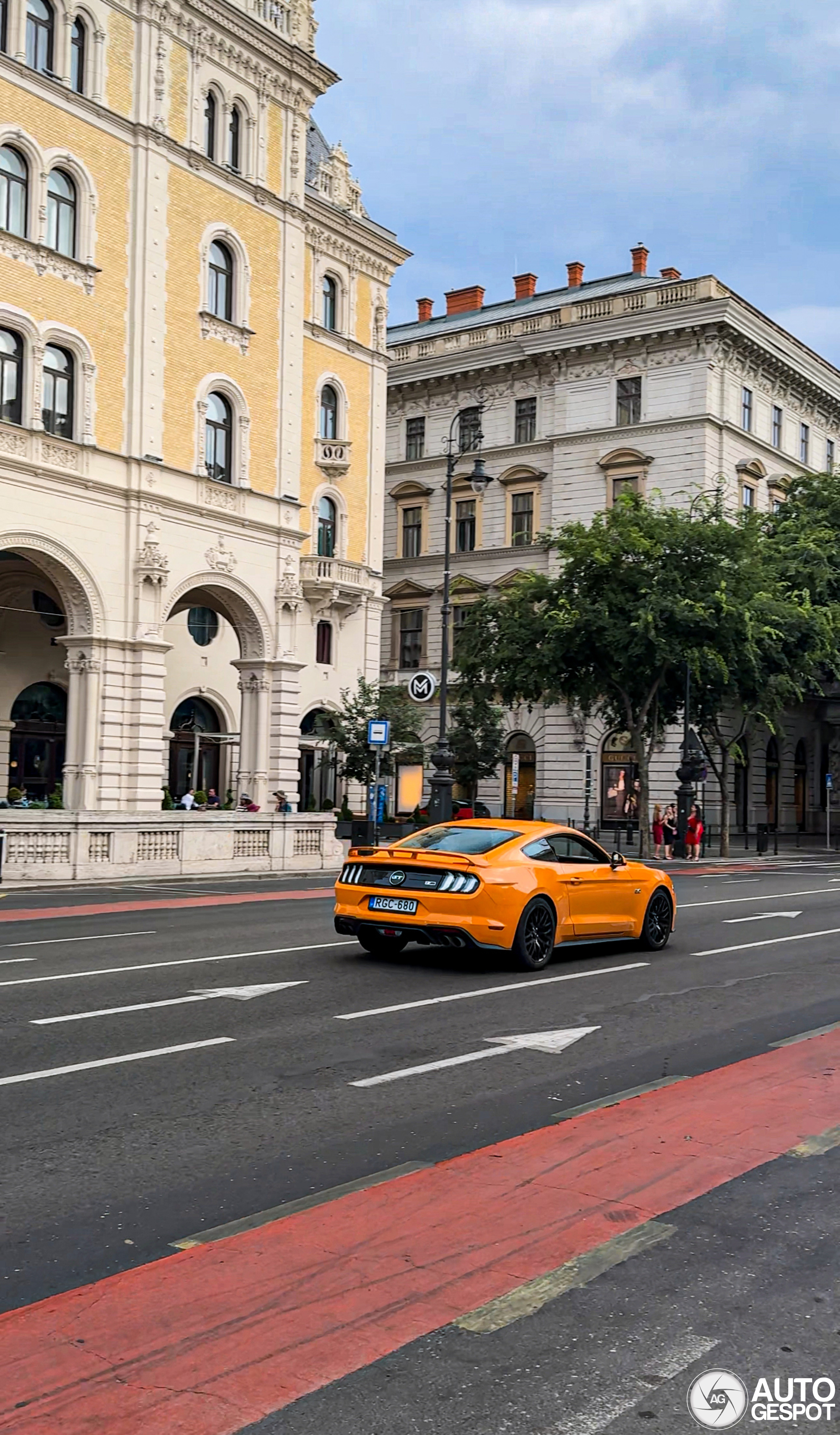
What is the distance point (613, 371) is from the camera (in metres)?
53.9

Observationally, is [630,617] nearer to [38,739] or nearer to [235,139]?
[235,139]

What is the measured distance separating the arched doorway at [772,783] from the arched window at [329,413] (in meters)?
23.4

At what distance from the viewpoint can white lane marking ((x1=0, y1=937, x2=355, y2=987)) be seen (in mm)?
11750

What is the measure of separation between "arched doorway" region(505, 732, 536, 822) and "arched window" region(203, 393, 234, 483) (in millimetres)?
20451

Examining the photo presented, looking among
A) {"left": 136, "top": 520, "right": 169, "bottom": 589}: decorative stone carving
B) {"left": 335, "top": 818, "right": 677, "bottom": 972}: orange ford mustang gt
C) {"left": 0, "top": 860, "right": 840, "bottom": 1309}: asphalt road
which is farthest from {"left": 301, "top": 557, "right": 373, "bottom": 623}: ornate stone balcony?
{"left": 335, "top": 818, "right": 677, "bottom": 972}: orange ford mustang gt

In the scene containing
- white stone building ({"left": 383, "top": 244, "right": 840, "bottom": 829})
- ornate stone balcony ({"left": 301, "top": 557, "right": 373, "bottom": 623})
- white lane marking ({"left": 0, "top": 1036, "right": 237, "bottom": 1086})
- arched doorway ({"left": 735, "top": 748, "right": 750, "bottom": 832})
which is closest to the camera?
white lane marking ({"left": 0, "top": 1036, "right": 237, "bottom": 1086})

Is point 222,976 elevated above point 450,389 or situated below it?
below

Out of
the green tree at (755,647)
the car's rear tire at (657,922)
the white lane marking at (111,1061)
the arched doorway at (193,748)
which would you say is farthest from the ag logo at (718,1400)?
the arched doorway at (193,748)

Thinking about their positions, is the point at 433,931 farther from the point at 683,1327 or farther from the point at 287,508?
the point at 287,508

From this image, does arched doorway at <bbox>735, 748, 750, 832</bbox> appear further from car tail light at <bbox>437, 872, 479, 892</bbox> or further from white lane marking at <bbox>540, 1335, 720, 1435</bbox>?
white lane marking at <bbox>540, 1335, 720, 1435</bbox>

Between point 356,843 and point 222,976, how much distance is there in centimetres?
1713

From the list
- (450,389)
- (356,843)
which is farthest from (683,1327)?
(450,389)

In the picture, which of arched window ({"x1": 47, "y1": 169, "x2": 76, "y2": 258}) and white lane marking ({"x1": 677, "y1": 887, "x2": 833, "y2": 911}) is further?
arched window ({"x1": 47, "y1": 169, "x2": 76, "y2": 258})

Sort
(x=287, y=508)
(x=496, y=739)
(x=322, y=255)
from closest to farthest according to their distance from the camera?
(x=287, y=508) < (x=322, y=255) < (x=496, y=739)
